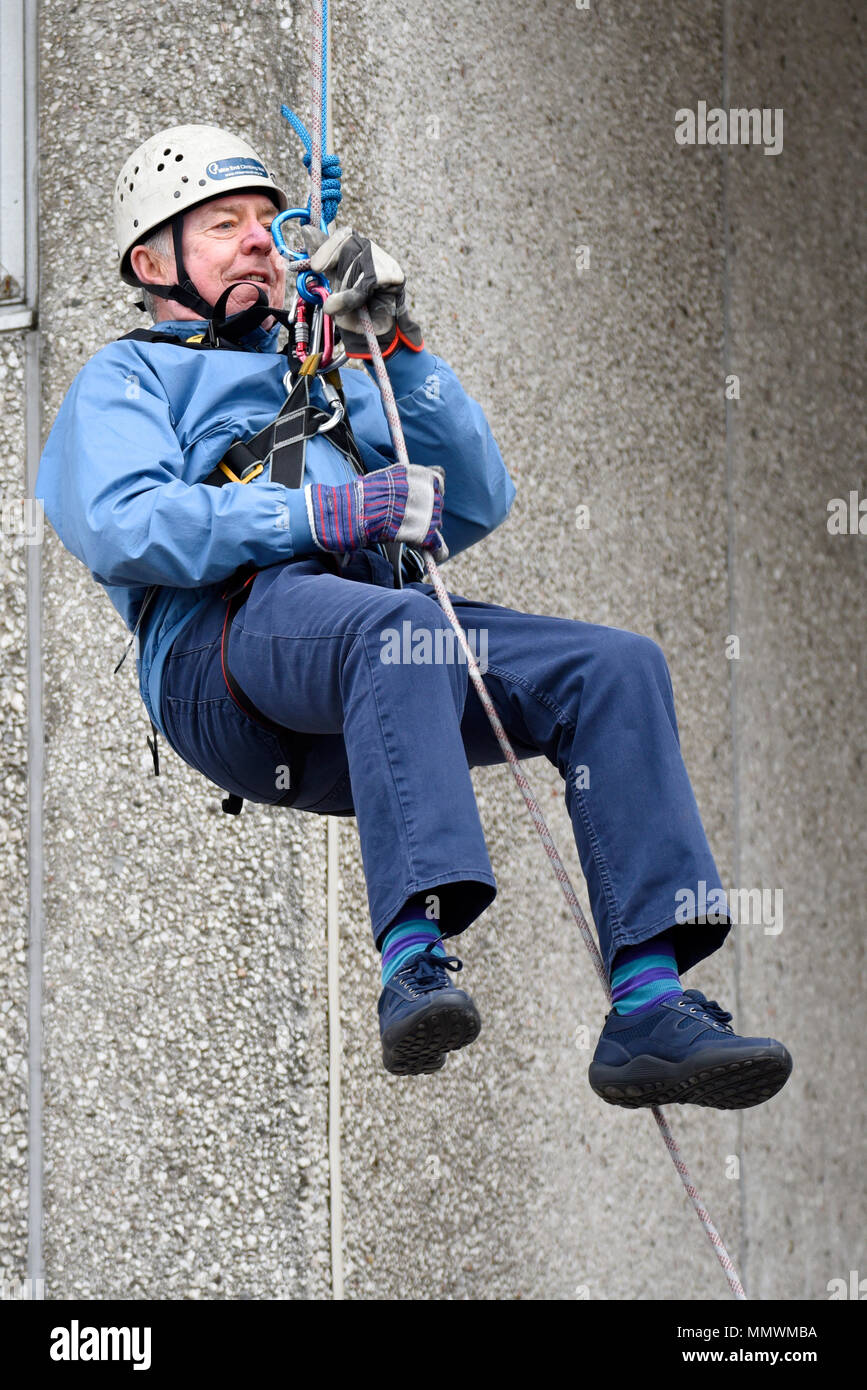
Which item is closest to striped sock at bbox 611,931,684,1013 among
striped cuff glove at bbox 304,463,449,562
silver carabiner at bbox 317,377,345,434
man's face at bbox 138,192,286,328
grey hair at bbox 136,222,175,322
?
striped cuff glove at bbox 304,463,449,562

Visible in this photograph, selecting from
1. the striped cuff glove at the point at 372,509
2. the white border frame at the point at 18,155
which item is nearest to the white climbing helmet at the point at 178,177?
the striped cuff glove at the point at 372,509

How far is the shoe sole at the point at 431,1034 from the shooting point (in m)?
2.29

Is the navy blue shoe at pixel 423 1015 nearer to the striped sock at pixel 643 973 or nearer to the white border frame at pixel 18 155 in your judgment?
the striped sock at pixel 643 973

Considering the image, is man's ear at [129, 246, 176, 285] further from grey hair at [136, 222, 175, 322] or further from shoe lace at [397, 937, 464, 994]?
shoe lace at [397, 937, 464, 994]

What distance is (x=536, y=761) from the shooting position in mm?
4980

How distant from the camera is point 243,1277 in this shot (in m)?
4.04

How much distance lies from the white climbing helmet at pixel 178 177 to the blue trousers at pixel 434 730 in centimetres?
74

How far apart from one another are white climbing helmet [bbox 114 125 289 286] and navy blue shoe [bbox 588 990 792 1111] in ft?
5.06

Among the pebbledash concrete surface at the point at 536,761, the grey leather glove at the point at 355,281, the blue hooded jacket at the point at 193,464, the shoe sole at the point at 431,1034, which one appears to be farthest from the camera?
the pebbledash concrete surface at the point at 536,761

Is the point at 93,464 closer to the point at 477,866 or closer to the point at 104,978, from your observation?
the point at 477,866

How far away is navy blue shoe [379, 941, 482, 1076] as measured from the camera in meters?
2.30

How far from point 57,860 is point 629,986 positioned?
2064 millimetres
